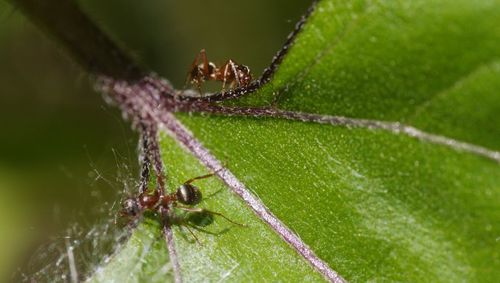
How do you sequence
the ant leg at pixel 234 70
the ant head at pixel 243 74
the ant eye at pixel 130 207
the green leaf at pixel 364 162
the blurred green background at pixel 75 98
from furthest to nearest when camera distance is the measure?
1. the blurred green background at pixel 75 98
2. the ant leg at pixel 234 70
3. the ant head at pixel 243 74
4. the ant eye at pixel 130 207
5. the green leaf at pixel 364 162

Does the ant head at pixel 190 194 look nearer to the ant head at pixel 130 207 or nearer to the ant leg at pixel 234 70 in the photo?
the ant head at pixel 130 207

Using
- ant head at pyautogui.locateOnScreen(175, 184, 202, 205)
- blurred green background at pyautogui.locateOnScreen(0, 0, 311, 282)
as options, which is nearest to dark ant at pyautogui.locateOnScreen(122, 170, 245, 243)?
ant head at pyautogui.locateOnScreen(175, 184, 202, 205)

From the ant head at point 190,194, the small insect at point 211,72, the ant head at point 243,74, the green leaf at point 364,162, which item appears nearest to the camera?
the green leaf at point 364,162

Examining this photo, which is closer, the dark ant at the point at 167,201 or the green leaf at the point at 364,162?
the green leaf at the point at 364,162

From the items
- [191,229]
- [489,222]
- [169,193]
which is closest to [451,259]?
[489,222]

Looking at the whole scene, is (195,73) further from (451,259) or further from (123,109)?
(451,259)

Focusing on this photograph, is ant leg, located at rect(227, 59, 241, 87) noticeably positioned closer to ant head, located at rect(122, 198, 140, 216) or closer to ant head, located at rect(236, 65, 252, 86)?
ant head, located at rect(236, 65, 252, 86)

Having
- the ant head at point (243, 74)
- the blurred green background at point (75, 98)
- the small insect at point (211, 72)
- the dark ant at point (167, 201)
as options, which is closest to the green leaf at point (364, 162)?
the dark ant at point (167, 201)

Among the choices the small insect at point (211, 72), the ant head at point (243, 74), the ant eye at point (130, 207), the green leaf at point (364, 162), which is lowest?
the green leaf at point (364, 162)

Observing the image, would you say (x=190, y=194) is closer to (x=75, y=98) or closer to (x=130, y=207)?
(x=130, y=207)
